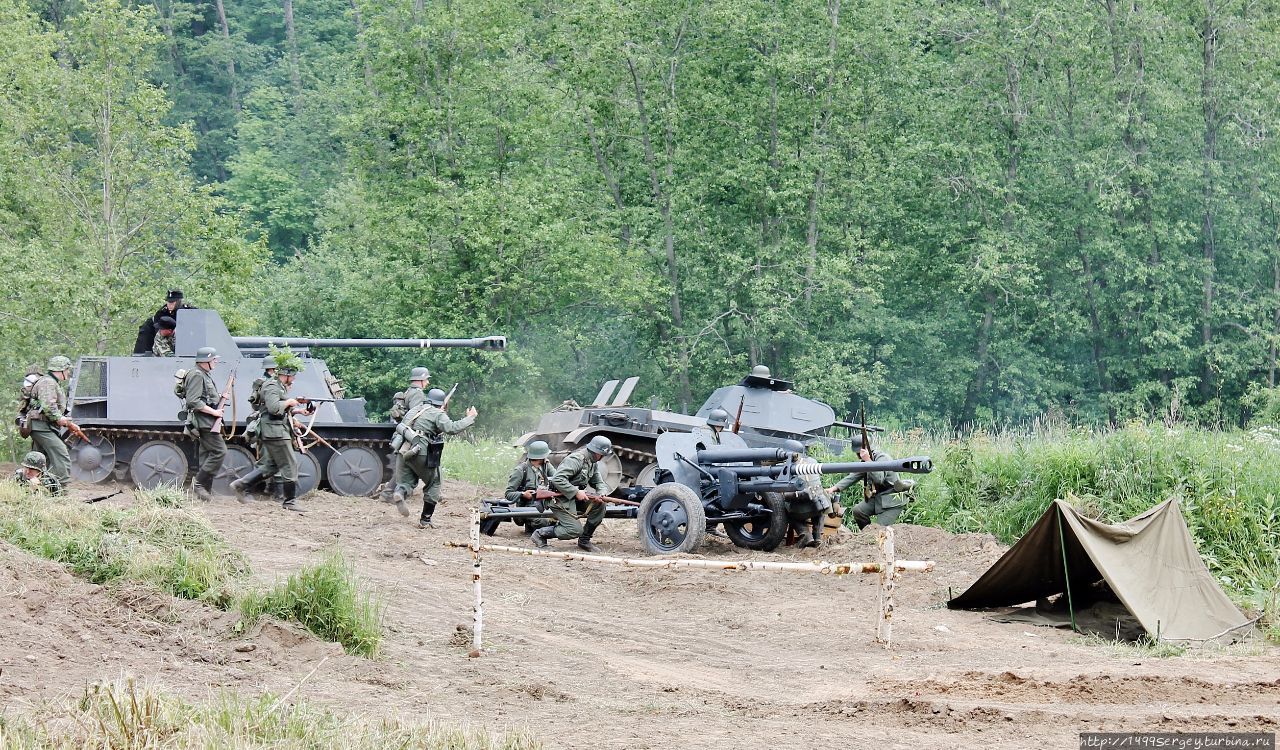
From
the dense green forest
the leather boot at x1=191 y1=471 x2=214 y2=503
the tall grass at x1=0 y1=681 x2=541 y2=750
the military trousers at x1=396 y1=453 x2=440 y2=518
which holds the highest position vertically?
the dense green forest

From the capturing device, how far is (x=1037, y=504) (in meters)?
16.6

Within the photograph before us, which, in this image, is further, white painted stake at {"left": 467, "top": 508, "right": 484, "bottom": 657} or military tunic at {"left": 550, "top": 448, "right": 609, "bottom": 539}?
military tunic at {"left": 550, "top": 448, "right": 609, "bottom": 539}

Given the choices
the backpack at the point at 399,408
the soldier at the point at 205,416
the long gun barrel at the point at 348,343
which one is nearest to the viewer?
the soldier at the point at 205,416

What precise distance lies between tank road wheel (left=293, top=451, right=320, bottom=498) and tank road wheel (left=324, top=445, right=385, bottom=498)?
18 cm

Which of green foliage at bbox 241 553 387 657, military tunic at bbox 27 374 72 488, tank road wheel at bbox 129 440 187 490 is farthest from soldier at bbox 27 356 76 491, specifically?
green foliage at bbox 241 553 387 657

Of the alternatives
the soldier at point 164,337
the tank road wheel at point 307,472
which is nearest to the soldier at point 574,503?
the tank road wheel at point 307,472

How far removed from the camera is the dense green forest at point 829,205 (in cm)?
3266

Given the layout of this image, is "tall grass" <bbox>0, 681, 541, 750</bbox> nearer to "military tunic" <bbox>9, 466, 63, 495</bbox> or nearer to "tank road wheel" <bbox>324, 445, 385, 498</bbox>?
"military tunic" <bbox>9, 466, 63, 495</bbox>

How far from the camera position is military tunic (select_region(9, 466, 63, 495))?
14.6 metres

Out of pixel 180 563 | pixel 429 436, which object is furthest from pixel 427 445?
pixel 180 563

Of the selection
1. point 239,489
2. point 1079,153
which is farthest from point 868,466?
point 1079,153

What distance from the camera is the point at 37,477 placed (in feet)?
50.6

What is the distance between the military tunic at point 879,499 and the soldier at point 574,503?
2.59 meters

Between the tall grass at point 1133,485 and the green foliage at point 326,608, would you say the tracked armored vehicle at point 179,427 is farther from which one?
the green foliage at point 326,608
